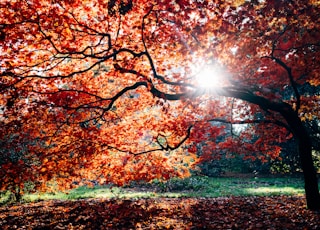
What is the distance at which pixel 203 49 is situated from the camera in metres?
10.8

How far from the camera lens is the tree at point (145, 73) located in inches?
329

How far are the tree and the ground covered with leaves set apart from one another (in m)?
1.18

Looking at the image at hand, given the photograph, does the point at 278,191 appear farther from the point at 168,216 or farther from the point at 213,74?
the point at 168,216

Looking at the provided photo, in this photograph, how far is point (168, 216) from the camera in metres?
8.67

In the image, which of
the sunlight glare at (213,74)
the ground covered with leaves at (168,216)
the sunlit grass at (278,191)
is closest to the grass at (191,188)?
the sunlit grass at (278,191)

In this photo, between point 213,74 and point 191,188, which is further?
point 191,188

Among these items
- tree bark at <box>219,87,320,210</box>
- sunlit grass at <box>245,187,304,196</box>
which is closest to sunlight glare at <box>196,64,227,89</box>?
tree bark at <box>219,87,320,210</box>

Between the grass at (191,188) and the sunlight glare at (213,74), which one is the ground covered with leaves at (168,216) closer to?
the grass at (191,188)

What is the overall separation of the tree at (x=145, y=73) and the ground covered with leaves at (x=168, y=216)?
1184 millimetres

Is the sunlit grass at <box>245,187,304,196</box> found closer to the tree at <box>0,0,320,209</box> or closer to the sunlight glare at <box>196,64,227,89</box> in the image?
the tree at <box>0,0,320,209</box>

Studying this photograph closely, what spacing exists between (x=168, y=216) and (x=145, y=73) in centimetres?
514

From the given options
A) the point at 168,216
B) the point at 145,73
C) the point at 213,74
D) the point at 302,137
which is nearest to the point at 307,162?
the point at 302,137

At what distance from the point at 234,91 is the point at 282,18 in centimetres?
292

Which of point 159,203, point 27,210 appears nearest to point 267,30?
point 159,203
